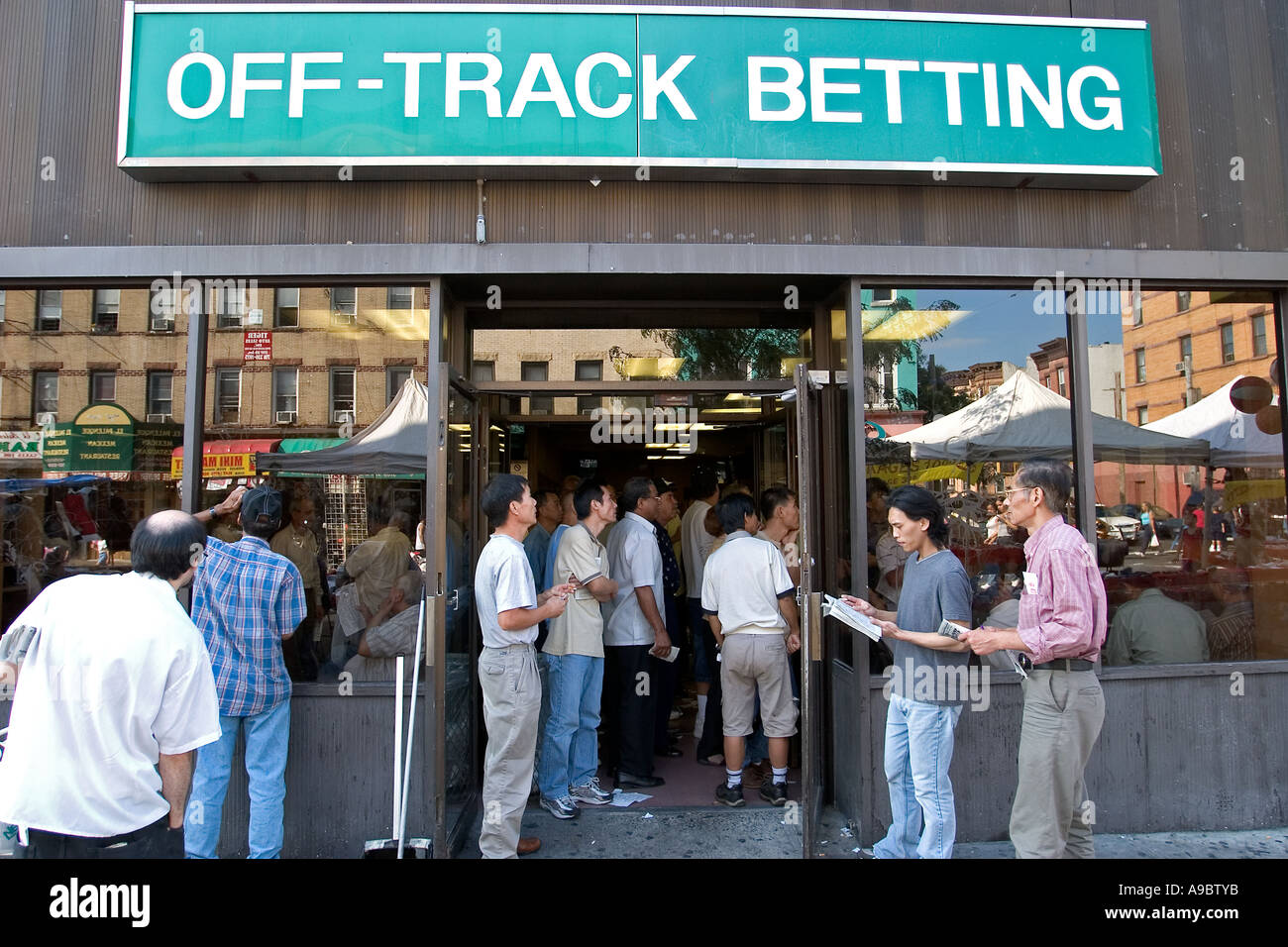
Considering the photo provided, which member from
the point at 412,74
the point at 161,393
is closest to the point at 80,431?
the point at 161,393

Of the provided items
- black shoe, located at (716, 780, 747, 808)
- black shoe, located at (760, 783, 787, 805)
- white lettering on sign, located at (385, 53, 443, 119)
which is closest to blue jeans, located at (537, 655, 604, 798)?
black shoe, located at (716, 780, 747, 808)

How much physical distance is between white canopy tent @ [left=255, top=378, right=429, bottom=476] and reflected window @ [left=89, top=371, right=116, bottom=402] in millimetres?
950

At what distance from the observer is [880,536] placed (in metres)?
4.51

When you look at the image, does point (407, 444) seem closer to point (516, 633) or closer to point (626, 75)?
point (516, 633)

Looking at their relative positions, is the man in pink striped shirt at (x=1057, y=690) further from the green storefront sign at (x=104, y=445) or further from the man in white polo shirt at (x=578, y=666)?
the green storefront sign at (x=104, y=445)

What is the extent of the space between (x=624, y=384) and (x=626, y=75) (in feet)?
5.95

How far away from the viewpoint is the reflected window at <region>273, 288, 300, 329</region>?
→ 14.6 ft

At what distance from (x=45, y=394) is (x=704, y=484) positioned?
4.59 m

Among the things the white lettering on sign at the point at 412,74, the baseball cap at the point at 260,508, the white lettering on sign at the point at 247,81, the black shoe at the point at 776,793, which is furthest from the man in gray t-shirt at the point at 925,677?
the white lettering on sign at the point at 247,81

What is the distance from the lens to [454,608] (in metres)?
4.39

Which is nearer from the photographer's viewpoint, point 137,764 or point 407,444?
point 137,764

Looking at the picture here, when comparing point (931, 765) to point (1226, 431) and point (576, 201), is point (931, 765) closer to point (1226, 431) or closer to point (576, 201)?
point (1226, 431)
